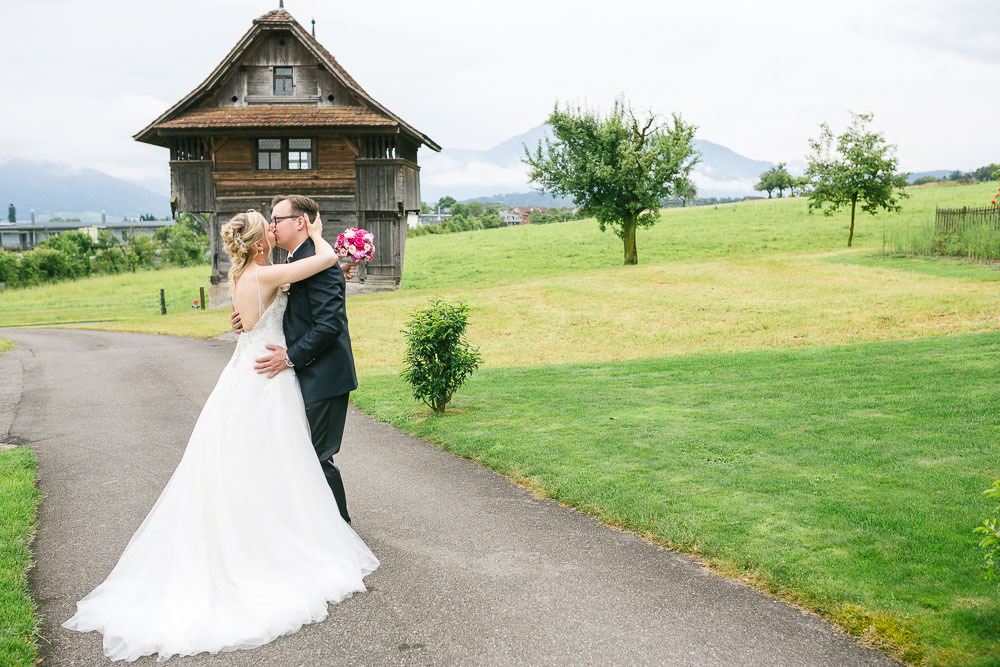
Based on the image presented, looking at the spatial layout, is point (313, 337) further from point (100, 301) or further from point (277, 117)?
point (100, 301)

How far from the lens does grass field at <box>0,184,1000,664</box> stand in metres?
5.47

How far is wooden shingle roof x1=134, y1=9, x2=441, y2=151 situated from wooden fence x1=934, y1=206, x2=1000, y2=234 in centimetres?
2660

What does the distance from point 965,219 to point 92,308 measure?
154 feet

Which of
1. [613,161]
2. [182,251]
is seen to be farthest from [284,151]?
[182,251]

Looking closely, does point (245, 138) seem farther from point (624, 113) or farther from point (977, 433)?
point (977, 433)

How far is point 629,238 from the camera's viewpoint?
1731 inches

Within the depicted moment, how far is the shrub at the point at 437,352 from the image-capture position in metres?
11.2

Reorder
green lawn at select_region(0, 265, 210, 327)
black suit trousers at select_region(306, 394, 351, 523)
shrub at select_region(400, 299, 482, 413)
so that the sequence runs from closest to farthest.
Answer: black suit trousers at select_region(306, 394, 351, 523)
shrub at select_region(400, 299, 482, 413)
green lawn at select_region(0, 265, 210, 327)

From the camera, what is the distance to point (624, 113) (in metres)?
41.8

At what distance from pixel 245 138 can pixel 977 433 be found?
1275 inches

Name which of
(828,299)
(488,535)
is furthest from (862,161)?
(488,535)

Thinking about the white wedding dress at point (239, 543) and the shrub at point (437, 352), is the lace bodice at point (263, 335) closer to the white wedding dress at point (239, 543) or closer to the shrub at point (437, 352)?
the white wedding dress at point (239, 543)

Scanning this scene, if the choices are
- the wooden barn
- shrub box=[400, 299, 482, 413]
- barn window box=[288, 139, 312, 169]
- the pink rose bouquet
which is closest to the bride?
the pink rose bouquet

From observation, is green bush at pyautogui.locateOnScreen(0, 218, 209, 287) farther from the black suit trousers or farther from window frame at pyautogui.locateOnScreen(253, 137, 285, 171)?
the black suit trousers
